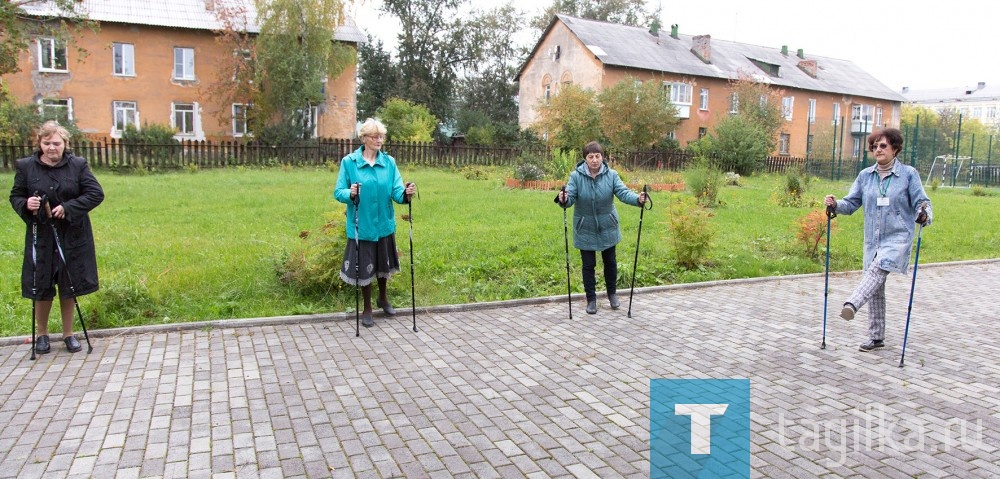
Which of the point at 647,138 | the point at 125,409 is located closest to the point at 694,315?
the point at 125,409

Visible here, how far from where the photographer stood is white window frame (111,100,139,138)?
33.7m

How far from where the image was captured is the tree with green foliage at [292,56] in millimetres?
32906

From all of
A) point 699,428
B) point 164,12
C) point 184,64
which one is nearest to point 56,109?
point 184,64

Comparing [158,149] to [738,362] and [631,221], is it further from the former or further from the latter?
[738,362]

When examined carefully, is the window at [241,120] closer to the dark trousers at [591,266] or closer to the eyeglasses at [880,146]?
the dark trousers at [591,266]

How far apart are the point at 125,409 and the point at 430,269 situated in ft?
15.2

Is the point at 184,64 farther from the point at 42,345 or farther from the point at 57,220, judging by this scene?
the point at 42,345

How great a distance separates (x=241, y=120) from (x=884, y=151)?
3356 cm

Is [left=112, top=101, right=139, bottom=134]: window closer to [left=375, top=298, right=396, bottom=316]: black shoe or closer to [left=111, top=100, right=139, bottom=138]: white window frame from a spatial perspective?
[left=111, top=100, right=139, bottom=138]: white window frame

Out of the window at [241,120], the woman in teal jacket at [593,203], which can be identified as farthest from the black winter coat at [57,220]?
the window at [241,120]

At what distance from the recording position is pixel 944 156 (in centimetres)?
3397

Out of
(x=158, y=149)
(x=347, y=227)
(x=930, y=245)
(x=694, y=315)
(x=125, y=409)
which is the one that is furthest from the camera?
(x=158, y=149)

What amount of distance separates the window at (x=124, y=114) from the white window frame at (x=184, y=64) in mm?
2439

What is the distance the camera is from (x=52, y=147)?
5.73 metres
